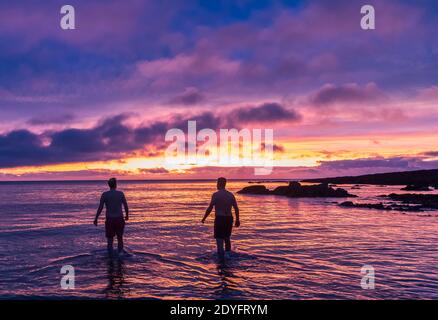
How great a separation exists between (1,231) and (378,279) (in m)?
20.9

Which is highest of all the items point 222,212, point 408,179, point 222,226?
point 222,212

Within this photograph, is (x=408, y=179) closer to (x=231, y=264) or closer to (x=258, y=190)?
(x=258, y=190)

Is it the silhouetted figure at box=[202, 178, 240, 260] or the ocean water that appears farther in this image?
the silhouetted figure at box=[202, 178, 240, 260]

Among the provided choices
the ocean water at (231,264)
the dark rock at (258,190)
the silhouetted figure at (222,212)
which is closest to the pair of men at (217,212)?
the silhouetted figure at (222,212)

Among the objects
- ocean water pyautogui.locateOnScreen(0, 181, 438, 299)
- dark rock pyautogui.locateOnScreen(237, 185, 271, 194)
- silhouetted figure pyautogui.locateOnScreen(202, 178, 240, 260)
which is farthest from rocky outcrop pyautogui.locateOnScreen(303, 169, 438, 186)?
silhouetted figure pyautogui.locateOnScreen(202, 178, 240, 260)

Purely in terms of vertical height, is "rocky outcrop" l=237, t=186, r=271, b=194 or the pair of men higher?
the pair of men

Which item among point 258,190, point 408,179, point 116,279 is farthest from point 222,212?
point 408,179

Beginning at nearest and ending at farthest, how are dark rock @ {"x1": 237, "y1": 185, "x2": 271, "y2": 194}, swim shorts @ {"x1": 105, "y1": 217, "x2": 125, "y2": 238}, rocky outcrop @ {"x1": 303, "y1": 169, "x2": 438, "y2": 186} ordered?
swim shorts @ {"x1": 105, "y1": 217, "x2": 125, "y2": 238} → dark rock @ {"x1": 237, "y1": 185, "x2": 271, "y2": 194} → rocky outcrop @ {"x1": 303, "y1": 169, "x2": 438, "y2": 186}

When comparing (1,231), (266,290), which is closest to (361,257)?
(266,290)

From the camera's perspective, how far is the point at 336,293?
9328 mm

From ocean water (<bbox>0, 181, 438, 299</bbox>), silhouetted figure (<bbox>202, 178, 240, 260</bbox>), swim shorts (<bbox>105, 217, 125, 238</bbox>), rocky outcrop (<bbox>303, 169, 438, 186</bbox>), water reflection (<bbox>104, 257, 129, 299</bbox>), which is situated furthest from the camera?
rocky outcrop (<bbox>303, 169, 438, 186</bbox>)

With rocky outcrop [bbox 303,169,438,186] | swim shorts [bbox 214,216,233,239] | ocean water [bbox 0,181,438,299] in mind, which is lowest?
rocky outcrop [bbox 303,169,438,186]

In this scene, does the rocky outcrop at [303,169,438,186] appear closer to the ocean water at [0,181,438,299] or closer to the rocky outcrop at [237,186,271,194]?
the rocky outcrop at [237,186,271,194]

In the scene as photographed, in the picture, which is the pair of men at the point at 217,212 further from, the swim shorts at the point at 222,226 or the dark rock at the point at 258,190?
the dark rock at the point at 258,190
